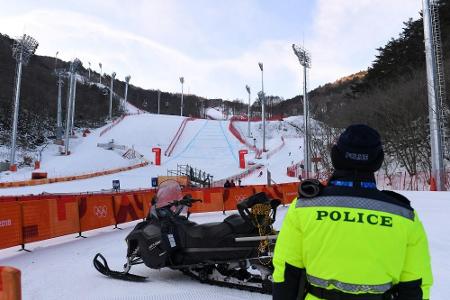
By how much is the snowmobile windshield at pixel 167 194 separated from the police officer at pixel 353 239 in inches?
172

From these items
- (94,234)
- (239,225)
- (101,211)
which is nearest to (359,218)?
(239,225)

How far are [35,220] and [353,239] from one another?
9234 mm

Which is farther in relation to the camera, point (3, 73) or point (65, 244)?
point (3, 73)

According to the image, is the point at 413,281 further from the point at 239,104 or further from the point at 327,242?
the point at 239,104

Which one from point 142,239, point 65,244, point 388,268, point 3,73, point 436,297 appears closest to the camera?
point 388,268

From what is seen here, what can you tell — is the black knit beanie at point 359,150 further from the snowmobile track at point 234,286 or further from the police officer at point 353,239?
the snowmobile track at point 234,286

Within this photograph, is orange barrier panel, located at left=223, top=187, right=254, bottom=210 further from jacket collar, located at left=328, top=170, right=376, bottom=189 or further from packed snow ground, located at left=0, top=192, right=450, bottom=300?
jacket collar, located at left=328, top=170, right=376, bottom=189

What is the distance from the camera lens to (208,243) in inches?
235

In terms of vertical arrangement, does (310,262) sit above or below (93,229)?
above

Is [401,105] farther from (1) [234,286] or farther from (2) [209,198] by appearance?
(1) [234,286]

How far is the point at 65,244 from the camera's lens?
10.8 m

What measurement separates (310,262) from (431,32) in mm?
19368

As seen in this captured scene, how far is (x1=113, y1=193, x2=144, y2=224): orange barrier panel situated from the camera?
13844 millimetres

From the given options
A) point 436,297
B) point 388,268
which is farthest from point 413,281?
point 436,297
